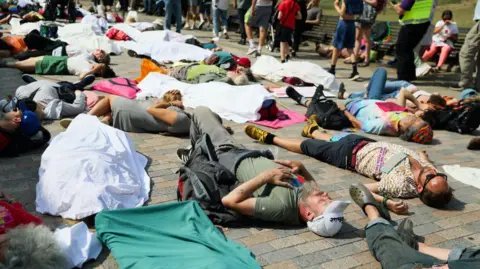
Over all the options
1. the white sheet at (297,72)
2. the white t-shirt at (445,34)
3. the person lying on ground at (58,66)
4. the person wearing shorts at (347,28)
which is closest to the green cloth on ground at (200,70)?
the white sheet at (297,72)

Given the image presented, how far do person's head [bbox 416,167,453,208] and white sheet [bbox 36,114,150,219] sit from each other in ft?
7.90

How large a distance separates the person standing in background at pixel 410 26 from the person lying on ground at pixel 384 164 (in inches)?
162

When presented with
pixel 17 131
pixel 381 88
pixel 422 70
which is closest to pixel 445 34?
pixel 422 70

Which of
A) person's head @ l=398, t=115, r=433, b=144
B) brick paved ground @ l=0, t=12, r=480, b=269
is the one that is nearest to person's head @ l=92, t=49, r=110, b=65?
brick paved ground @ l=0, t=12, r=480, b=269

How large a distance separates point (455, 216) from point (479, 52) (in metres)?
5.49

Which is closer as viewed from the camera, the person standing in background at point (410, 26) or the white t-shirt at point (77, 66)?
the white t-shirt at point (77, 66)

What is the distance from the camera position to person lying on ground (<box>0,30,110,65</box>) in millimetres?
8523

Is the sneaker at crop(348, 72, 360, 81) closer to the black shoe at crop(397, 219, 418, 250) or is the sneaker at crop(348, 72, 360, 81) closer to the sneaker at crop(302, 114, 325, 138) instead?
the sneaker at crop(302, 114, 325, 138)

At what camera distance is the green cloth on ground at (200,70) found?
7789mm

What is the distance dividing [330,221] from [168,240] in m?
1.17

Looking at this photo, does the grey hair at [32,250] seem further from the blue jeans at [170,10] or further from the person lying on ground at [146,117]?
the blue jeans at [170,10]

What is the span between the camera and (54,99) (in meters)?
5.95

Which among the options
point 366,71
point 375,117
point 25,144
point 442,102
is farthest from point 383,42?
point 25,144

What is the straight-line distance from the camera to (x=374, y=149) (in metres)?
4.73
